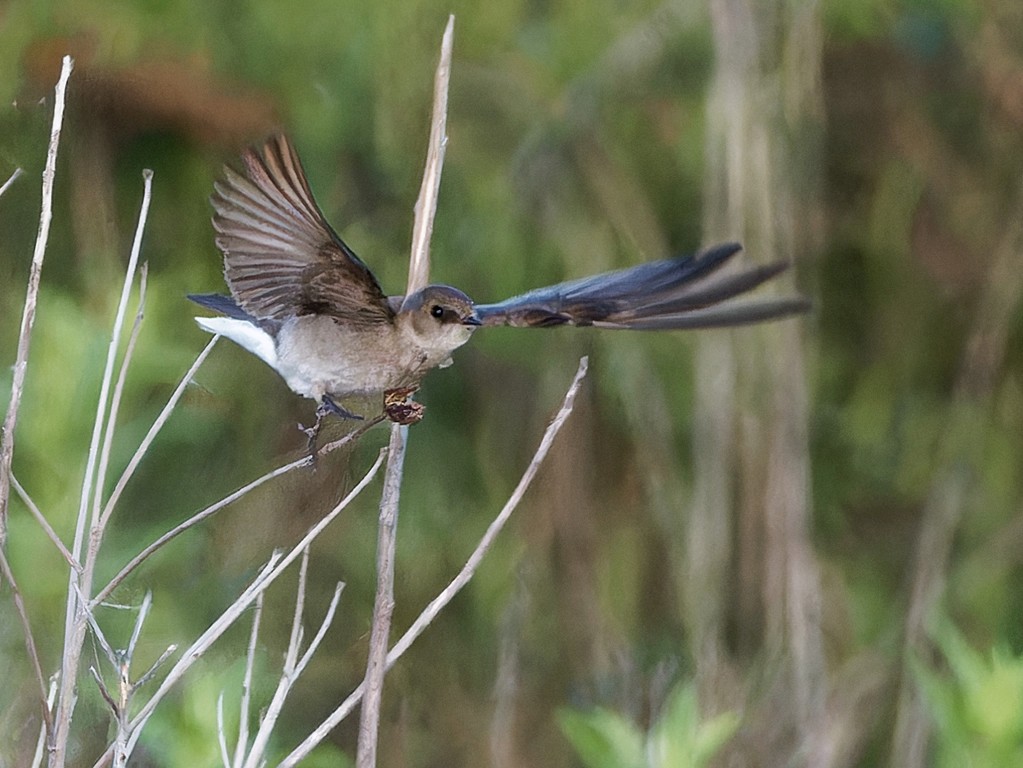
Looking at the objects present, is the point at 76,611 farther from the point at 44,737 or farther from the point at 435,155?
the point at 435,155

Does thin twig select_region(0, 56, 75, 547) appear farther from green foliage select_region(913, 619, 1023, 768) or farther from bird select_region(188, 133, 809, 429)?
green foliage select_region(913, 619, 1023, 768)

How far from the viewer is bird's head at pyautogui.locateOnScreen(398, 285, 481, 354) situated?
5.64 ft

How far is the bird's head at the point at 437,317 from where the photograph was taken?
172 centimetres

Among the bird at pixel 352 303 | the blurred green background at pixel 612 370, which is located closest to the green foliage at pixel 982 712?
the blurred green background at pixel 612 370

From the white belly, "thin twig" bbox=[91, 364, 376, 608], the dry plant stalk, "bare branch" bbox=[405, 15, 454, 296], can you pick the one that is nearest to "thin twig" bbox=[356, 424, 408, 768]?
the dry plant stalk

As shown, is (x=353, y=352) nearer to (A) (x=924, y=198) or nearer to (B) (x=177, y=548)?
(B) (x=177, y=548)

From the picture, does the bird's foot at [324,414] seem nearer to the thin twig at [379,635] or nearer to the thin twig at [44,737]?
the thin twig at [379,635]

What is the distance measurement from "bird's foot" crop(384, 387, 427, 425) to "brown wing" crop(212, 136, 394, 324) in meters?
0.10

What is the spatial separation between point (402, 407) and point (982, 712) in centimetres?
94

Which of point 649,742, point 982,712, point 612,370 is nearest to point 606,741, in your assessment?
point 649,742

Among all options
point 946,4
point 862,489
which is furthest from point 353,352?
point 946,4

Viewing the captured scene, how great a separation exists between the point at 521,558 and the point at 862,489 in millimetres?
929

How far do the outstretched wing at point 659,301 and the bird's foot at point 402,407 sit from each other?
139mm

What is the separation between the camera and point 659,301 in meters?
1.59
